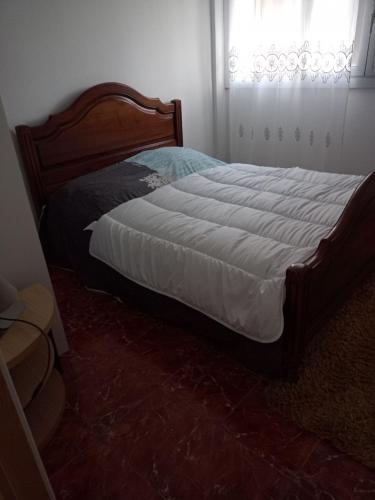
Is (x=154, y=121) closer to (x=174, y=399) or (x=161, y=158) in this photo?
(x=161, y=158)

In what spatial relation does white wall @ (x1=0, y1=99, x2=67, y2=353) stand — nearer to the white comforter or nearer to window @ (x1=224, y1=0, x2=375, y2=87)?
the white comforter

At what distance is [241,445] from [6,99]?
93.1 inches

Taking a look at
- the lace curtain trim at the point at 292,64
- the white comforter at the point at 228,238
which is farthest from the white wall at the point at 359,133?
the white comforter at the point at 228,238

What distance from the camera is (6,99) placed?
2295 millimetres

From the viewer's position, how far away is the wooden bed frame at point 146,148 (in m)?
1.49

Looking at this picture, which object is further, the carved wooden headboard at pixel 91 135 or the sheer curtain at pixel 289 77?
the sheer curtain at pixel 289 77

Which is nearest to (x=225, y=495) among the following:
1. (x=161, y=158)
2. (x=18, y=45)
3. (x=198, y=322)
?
(x=198, y=322)

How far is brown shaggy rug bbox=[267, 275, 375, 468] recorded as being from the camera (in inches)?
55.9

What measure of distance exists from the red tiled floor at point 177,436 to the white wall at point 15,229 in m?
0.55

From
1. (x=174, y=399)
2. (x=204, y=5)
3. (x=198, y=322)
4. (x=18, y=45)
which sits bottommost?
(x=174, y=399)

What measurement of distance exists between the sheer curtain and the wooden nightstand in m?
2.69

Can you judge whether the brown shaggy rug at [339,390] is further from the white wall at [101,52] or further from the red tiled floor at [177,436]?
the white wall at [101,52]

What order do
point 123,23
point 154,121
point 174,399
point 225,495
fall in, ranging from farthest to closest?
point 154,121 < point 123,23 < point 174,399 < point 225,495

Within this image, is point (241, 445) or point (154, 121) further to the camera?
point (154, 121)
